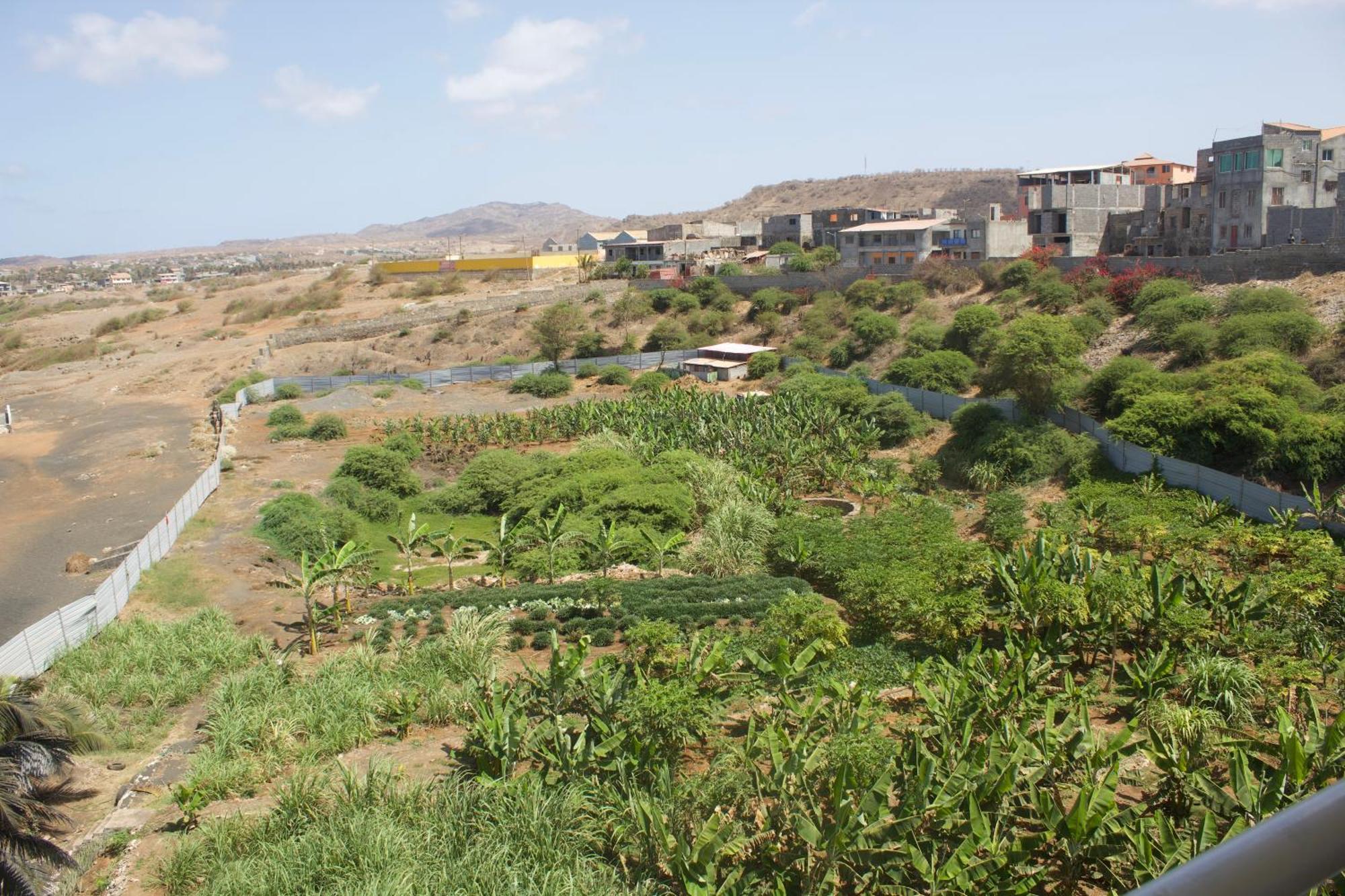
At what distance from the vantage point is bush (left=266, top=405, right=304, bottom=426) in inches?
1586

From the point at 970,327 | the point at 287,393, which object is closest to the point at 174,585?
the point at 287,393

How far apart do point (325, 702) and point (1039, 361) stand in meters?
22.2

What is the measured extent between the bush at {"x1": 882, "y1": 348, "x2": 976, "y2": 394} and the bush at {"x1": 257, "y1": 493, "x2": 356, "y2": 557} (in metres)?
21.6

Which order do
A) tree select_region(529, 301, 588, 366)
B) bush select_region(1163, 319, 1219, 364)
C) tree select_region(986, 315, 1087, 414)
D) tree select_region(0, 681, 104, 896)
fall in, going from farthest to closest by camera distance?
1. tree select_region(529, 301, 588, 366)
2. bush select_region(1163, 319, 1219, 364)
3. tree select_region(986, 315, 1087, 414)
4. tree select_region(0, 681, 104, 896)

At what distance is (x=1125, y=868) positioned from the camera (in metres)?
10.1

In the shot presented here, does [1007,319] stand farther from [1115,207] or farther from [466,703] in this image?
[466,703]

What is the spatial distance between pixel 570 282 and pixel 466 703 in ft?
203

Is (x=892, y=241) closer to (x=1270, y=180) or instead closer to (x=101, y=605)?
(x=1270, y=180)

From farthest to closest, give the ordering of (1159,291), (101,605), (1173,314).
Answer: (1159,291), (1173,314), (101,605)

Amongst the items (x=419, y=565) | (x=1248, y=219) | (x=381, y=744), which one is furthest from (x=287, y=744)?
(x=1248, y=219)

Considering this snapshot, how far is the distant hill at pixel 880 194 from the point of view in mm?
113312

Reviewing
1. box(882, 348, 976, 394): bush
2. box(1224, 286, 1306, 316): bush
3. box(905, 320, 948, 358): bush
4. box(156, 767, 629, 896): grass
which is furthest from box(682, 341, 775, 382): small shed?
box(156, 767, 629, 896): grass

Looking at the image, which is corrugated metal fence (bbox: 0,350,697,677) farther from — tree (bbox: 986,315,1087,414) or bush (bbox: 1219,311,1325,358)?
bush (bbox: 1219,311,1325,358)

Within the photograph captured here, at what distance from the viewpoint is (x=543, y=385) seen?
1870 inches
